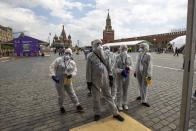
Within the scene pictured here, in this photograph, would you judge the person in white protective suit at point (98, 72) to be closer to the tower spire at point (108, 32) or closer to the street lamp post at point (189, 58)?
the street lamp post at point (189, 58)

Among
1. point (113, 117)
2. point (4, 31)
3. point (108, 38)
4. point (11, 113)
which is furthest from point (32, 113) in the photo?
point (4, 31)

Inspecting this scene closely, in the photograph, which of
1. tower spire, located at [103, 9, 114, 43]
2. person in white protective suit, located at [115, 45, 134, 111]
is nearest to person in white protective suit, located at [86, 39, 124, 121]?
person in white protective suit, located at [115, 45, 134, 111]

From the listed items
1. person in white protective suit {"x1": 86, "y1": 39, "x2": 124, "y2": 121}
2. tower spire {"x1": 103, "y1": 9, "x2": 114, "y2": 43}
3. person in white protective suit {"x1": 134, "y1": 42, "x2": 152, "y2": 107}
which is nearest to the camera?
person in white protective suit {"x1": 86, "y1": 39, "x2": 124, "y2": 121}

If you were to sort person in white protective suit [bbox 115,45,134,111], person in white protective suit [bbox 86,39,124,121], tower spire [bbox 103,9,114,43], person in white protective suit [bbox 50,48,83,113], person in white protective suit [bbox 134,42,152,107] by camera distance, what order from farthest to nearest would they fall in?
1. tower spire [bbox 103,9,114,43]
2. person in white protective suit [bbox 134,42,152,107]
3. person in white protective suit [bbox 115,45,134,111]
4. person in white protective suit [bbox 50,48,83,113]
5. person in white protective suit [bbox 86,39,124,121]

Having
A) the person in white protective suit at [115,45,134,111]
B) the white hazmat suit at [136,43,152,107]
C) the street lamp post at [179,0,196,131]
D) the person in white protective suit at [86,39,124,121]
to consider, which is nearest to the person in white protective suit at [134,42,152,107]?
the white hazmat suit at [136,43,152,107]

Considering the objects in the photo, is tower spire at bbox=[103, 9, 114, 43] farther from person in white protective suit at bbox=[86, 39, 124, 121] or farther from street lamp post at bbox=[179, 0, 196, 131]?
street lamp post at bbox=[179, 0, 196, 131]

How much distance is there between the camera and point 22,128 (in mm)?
4078

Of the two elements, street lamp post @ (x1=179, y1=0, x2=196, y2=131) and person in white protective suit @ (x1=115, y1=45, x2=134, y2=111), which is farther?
person in white protective suit @ (x1=115, y1=45, x2=134, y2=111)

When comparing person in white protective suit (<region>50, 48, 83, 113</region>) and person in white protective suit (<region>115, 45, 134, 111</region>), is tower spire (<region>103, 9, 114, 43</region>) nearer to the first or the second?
person in white protective suit (<region>115, 45, 134, 111</region>)

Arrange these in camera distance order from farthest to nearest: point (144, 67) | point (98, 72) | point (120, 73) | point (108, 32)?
1. point (108, 32)
2. point (144, 67)
3. point (120, 73)
4. point (98, 72)

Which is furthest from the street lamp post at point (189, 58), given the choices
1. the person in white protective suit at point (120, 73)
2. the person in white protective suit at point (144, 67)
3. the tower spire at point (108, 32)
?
the tower spire at point (108, 32)

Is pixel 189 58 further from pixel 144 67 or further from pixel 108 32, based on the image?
pixel 108 32

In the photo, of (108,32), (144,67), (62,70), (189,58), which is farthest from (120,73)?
(108,32)

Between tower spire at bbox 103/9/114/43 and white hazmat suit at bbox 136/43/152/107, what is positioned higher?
tower spire at bbox 103/9/114/43
